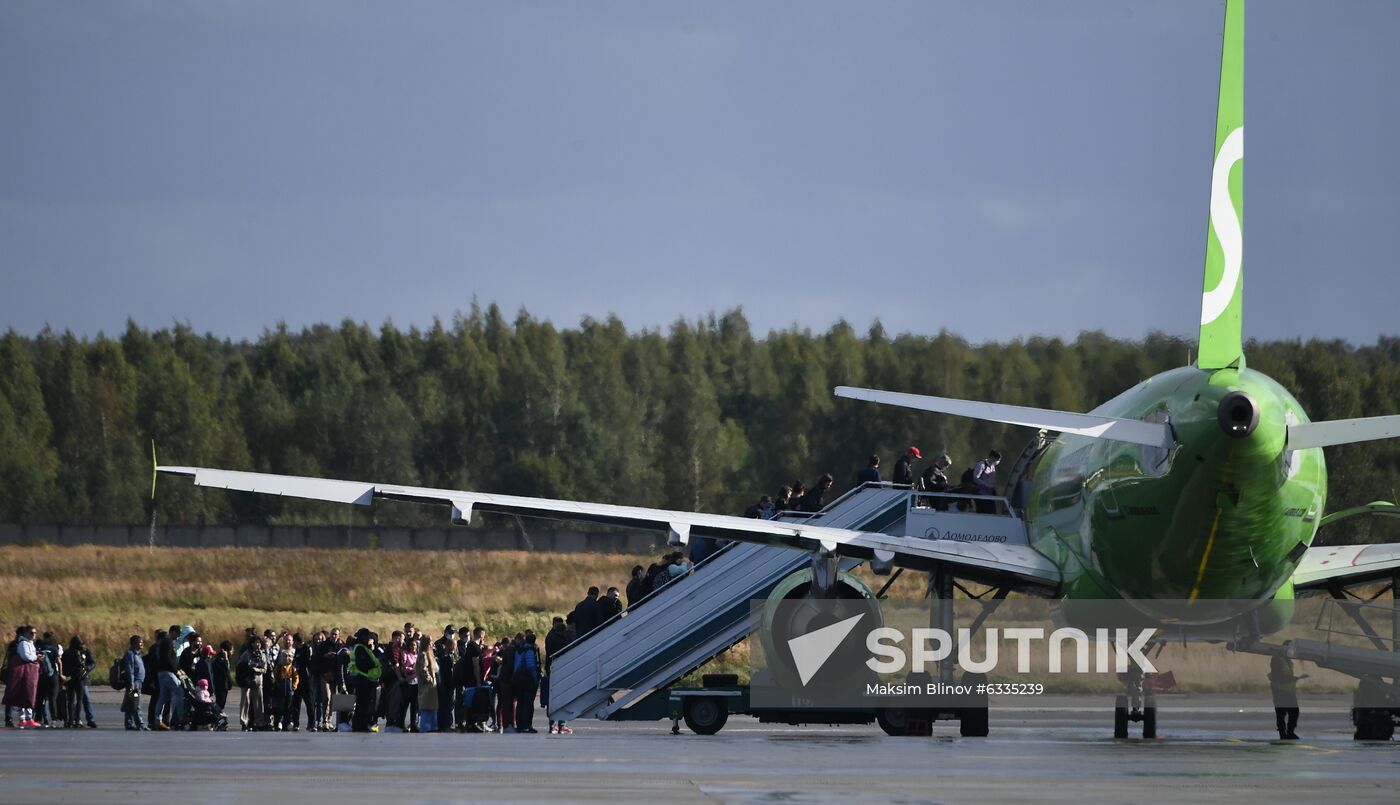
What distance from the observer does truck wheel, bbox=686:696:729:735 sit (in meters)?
27.1

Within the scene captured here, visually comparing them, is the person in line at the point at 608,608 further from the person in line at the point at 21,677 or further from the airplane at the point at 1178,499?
the person in line at the point at 21,677

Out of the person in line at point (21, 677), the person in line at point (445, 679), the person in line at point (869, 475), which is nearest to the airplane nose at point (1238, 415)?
the person in line at point (869, 475)

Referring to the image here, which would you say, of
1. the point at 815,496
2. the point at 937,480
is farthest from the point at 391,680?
the point at 937,480

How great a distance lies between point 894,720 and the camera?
26.0m

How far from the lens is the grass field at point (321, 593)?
47281 mm

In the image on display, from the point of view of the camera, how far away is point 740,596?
92.2ft

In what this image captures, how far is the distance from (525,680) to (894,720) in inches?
270

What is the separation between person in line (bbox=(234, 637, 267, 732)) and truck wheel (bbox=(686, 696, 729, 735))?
8.49 m

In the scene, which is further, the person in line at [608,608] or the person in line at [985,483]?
the person in line at [608,608]

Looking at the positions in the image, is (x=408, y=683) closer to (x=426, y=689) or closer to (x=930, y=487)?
(x=426, y=689)

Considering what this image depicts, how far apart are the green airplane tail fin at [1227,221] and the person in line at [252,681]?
16.9 metres

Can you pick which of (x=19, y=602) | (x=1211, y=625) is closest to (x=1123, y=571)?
(x=1211, y=625)

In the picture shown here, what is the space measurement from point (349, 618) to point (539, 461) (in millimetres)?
49789

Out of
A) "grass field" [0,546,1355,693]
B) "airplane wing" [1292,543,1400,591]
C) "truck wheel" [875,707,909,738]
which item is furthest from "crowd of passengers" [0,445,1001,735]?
"grass field" [0,546,1355,693]
